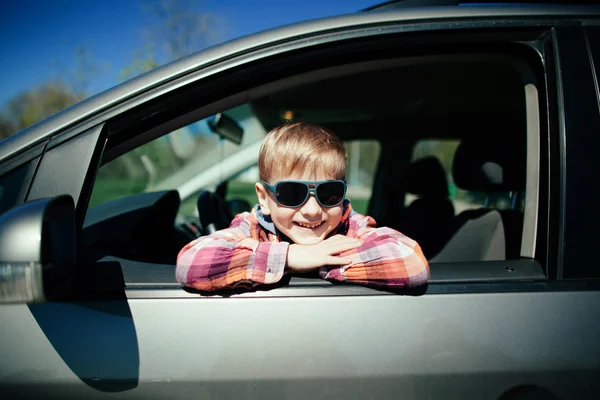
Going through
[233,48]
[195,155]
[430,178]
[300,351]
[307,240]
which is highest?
[195,155]

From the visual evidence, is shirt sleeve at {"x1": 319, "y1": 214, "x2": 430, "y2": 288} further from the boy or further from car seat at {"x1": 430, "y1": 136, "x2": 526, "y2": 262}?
car seat at {"x1": 430, "y1": 136, "x2": 526, "y2": 262}

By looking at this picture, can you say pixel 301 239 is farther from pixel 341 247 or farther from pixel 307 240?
pixel 341 247

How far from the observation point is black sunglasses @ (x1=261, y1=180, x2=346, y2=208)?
1.08 metres

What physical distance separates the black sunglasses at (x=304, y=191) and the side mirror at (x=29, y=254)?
1.70ft

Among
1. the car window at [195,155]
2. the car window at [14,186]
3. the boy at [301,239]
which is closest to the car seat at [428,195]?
the car window at [195,155]

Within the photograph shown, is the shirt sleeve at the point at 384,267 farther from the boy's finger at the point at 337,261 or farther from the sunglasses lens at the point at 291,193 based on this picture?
the sunglasses lens at the point at 291,193

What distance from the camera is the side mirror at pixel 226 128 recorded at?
2.47 meters

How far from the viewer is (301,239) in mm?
1170

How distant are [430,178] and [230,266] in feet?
7.77

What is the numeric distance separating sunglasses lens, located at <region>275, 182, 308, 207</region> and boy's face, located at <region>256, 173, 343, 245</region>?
18 millimetres

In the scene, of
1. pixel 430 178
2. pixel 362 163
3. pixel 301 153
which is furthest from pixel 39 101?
pixel 301 153

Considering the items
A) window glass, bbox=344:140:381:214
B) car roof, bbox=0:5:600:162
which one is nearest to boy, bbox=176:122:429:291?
car roof, bbox=0:5:600:162

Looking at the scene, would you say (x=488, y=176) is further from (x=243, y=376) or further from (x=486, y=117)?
(x=486, y=117)

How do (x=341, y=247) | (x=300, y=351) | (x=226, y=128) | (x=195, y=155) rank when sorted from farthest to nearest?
(x=195, y=155) < (x=226, y=128) < (x=341, y=247) < (x=300, y=351)
